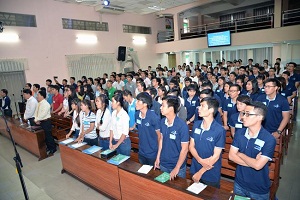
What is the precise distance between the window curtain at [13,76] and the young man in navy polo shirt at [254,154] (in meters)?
8.77

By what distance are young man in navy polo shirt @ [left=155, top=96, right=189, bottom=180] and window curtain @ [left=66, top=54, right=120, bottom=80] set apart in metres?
8.53

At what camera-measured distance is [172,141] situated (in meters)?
2.23

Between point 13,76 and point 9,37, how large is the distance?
59.3 inches

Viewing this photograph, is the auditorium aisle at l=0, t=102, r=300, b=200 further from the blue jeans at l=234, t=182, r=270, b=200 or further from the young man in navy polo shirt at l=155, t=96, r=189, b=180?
the young man in navy polo shirt at l=155, t=96, r=189, b=180

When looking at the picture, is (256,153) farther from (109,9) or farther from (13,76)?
(109,9)

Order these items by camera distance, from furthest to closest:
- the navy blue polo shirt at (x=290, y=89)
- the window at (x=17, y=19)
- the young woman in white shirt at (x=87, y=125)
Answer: the window at (x=17, y=19), the navy blue polo shirt at (x=290, y=89), the young woman in white shirt at (x=87, y=125)

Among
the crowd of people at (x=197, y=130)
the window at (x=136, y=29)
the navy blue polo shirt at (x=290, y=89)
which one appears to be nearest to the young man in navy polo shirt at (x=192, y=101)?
the crowd of people at (x=197, y=130)

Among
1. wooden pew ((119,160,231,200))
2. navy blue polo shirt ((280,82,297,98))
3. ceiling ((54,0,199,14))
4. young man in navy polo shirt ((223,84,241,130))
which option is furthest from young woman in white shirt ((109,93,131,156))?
ceiling ((54,0,199,14))

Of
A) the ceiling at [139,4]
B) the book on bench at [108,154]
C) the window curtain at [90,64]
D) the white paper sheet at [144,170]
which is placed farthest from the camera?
the window curtain at [90,64]

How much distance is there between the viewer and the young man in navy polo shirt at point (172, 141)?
84.3 inches

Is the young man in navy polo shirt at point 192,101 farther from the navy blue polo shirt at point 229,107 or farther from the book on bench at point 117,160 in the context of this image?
the book on bench at point 117,160

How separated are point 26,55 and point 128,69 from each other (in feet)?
18.5

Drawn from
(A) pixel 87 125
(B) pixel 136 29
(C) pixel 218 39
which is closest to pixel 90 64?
(B) pixel 136 29

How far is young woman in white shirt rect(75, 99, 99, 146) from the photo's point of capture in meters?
3.44
